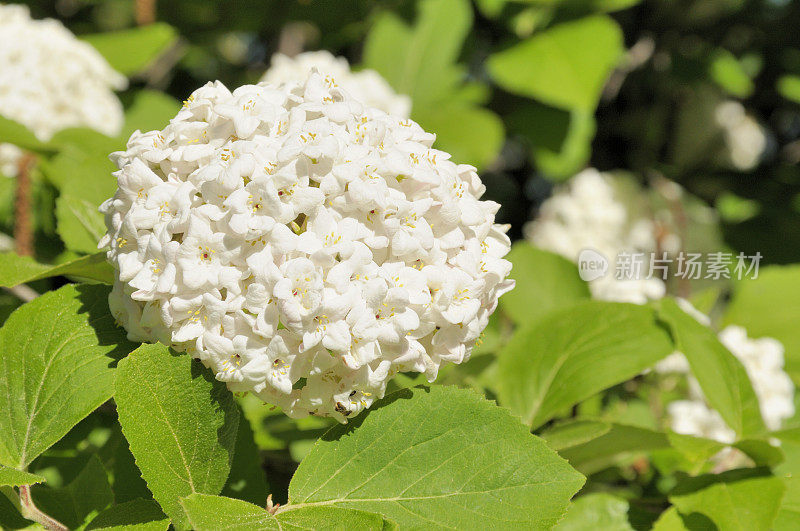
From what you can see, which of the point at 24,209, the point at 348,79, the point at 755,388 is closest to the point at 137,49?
the point at 348,79

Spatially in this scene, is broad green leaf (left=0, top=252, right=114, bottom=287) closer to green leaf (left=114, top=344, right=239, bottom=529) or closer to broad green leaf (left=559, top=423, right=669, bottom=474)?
green leaf (left=114, top=344, right=239, bottom=529)

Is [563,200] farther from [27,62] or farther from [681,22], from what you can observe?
[27,62]

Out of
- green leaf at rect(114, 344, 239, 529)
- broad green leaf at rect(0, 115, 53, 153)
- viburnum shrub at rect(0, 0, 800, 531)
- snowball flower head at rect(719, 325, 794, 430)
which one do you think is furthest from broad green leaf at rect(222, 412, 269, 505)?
snowball flower head at rect(719, 325, 794, 430)

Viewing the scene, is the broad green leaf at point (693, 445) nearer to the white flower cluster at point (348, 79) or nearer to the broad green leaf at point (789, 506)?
the broad green leaf at point (789, 506)

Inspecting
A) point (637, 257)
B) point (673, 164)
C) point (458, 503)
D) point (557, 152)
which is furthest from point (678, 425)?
point (673, 164)

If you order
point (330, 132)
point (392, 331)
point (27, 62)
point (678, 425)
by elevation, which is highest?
point (330, 132)

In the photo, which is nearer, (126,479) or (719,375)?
(126,479)

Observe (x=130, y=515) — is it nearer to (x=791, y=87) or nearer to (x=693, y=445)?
(x=693, y=445)
